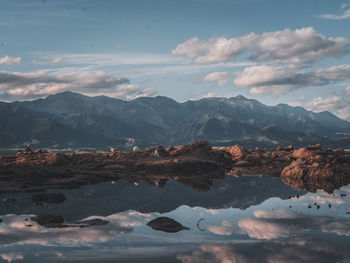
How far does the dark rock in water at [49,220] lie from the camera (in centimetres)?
3806

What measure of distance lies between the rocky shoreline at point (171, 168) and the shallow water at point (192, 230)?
1675 centimetres

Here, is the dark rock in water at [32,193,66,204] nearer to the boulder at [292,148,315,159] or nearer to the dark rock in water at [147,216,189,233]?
the dark rock in water at [147,216,189,233]

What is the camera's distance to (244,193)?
67.8m

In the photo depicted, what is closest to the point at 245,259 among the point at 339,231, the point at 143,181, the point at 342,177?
the point at 339,231

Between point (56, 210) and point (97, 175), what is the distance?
4891 cm

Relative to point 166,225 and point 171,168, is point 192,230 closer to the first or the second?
point 166,225

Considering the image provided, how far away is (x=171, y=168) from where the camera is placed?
368 feet

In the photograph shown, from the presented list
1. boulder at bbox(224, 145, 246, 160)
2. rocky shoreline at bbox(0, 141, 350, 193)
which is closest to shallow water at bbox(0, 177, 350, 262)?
rocky shoreline at bbox(0, 141, 350, 193)

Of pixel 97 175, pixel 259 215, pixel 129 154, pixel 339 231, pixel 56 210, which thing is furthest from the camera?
pixel 129 154

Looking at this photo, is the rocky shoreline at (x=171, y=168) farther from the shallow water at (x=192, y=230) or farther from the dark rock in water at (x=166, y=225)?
the dark rock in water at (x=166, y=225)

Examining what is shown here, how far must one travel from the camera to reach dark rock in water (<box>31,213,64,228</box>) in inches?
1499

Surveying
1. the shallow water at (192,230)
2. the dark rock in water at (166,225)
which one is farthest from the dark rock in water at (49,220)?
the dark rock in water at (166,225)

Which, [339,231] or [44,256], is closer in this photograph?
[44,256]

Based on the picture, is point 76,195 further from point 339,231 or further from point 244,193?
Result: point 339,231
